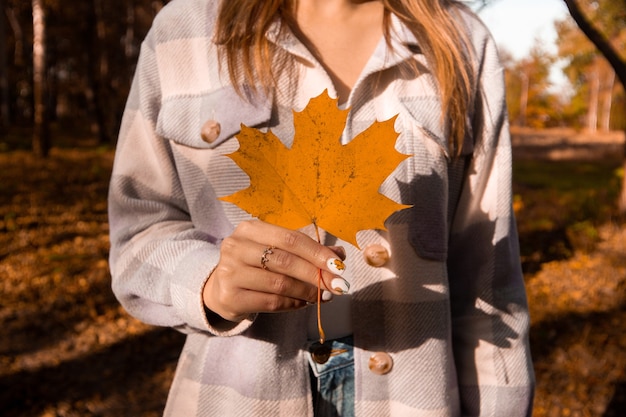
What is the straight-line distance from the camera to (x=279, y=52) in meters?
1.22

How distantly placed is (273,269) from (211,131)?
Result: 19.8 inches

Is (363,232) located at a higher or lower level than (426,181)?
lower

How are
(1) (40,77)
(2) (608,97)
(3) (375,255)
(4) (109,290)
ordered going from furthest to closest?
(2) (608,97) → (1) (40,77) → (4) (109,290) → (3) (375,255)

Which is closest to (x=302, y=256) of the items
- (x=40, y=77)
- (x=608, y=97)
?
(x=40, y=77)

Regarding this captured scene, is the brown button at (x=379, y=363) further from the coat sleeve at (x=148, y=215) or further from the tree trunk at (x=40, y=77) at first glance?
the tree trunk at (x=40, y=77)

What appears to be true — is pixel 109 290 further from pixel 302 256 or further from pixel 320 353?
pixel 302 256

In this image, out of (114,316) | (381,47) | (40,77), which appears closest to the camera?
(381,47)

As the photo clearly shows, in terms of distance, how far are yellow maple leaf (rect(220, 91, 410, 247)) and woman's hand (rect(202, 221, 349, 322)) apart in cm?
4

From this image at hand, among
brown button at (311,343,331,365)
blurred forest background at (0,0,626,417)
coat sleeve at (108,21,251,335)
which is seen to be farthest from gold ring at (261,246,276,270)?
blurred forest background at (0,0,626,417)

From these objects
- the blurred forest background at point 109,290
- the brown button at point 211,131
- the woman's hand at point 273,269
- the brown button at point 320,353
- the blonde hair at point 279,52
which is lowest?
the blurred forest background at point 109,290

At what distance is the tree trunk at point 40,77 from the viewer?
10.7m

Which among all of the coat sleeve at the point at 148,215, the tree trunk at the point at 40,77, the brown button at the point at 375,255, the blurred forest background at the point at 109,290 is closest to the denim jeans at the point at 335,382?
the brown button at the point at 375,255

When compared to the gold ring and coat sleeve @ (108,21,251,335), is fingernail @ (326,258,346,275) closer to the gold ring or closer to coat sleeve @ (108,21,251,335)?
the gold ring

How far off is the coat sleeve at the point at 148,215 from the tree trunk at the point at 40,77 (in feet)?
36.7
